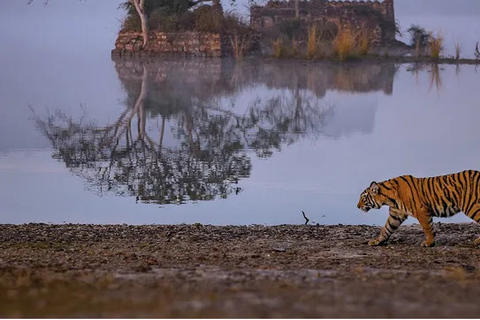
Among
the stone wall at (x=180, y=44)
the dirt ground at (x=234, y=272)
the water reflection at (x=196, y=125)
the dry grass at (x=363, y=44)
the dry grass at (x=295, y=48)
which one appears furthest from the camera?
the dry grass at (x=295, y=48)

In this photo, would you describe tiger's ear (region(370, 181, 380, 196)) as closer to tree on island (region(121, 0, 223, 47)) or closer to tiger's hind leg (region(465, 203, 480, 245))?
tiger's hind leg (region(465, 203, 480, 245))

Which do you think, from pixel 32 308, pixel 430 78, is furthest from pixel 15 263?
pixel 430 78

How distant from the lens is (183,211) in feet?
55.3

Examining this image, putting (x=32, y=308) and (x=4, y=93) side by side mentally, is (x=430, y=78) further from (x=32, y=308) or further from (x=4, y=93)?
(x=32, y=308)

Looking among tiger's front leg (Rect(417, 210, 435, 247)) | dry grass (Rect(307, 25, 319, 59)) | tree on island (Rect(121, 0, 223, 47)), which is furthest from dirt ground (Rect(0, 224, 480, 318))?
tree on island (Rect(121, 0, 223, 47))

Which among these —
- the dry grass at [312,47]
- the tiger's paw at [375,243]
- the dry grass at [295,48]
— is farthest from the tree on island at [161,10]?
the tiger's paw at [375,243]

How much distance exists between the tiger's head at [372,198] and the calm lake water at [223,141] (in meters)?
2.74

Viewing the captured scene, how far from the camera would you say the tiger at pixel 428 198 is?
11711mm

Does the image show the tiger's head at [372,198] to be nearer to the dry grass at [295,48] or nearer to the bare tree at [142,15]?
the dry grass at [295,48]

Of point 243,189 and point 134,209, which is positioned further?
point 243,189

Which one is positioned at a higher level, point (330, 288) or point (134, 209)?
point (330, 288)

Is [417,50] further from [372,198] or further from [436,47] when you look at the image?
[372,198]

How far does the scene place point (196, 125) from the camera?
29578mm

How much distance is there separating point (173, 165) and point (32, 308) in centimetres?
1517
